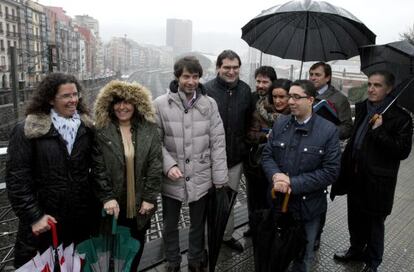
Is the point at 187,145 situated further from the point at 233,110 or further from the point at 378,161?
the point at 378,161

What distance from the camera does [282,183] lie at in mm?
2213

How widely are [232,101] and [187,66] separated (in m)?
0.64

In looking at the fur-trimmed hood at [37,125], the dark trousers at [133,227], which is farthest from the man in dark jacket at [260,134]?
the fur-trimmed hood at [37,125]

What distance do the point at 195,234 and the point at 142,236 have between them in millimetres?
462

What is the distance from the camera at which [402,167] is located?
6.38 metres

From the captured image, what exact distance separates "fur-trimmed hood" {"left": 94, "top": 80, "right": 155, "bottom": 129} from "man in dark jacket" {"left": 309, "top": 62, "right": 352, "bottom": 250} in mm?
1553

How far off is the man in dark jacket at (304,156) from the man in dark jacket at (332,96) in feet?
2.01

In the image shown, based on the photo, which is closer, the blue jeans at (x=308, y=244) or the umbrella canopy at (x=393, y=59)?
the umbrella canopy at (x=393, y=59)

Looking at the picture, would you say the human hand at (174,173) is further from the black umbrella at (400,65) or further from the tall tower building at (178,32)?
the tall tower building at (178,32)

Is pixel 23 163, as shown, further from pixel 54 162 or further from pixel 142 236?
pixel 142 236

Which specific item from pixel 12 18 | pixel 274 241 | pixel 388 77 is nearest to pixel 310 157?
pixel 274 241

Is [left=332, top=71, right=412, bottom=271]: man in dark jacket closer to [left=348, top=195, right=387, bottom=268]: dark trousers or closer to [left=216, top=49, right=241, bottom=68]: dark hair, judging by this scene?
[left=348, top=195, right=387, bottom=268]: dark trousers

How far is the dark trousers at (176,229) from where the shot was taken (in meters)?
2.63

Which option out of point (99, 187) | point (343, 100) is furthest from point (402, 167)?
point (99, 187)
